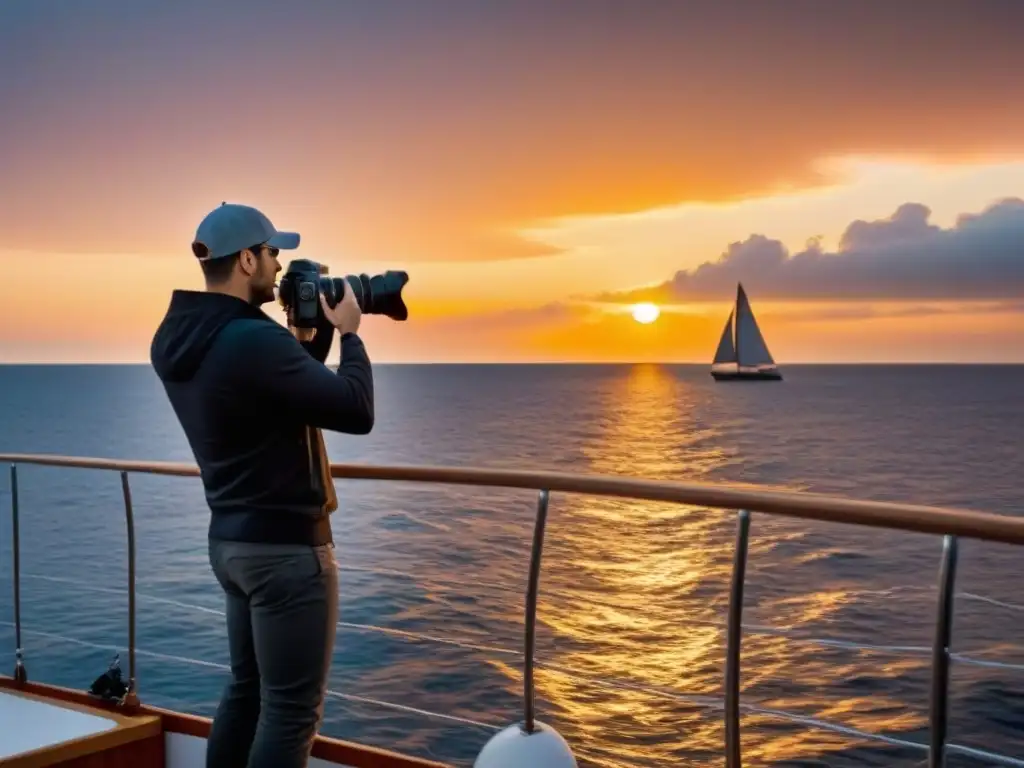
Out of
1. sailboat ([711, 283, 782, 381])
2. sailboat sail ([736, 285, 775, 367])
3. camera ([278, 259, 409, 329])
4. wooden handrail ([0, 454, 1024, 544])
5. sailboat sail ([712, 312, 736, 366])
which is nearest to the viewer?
wooden handrail ([0, 454, 1024, 544])

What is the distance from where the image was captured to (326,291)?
1875 mm

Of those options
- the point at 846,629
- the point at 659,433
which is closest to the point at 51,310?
the point at 846,629

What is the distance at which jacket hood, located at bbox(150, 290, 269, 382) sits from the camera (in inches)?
66.9

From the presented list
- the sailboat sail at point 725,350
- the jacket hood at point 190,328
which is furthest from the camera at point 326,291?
the sailboat sail at point 725,350

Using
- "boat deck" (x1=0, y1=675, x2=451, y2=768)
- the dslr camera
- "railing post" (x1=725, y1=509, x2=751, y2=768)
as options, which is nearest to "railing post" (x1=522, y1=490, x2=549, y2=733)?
"boat deck" (x1=0, y1=675, x2=451, y2=768)

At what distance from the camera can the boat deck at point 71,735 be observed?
2.43 metres

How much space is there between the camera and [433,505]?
95.0ft

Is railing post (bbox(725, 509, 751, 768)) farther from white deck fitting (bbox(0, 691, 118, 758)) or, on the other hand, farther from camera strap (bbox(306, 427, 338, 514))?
white deck fitting (bbox(0, 691, 118, 758))

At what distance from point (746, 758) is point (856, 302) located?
6026 cm

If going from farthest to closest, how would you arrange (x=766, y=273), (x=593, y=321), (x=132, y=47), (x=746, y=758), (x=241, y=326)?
(x=766, y=273), (x=593, y=321), (x=132, y=47), (x=746, y=758), (x=241, y=326)

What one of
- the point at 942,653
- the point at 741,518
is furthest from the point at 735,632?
the point at 942,653

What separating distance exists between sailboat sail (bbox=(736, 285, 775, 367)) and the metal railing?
6652 centimetres

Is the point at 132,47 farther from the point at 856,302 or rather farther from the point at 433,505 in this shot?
the point at 856,302

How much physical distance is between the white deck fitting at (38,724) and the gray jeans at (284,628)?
0.94m
